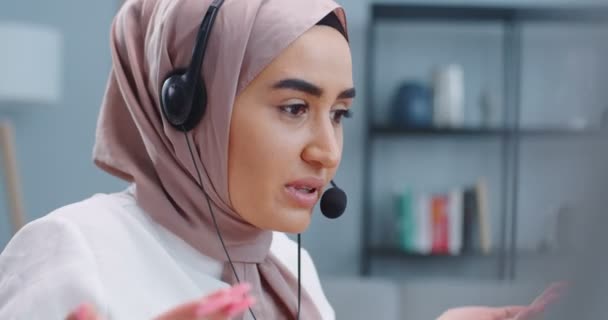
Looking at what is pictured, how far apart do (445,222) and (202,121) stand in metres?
2.79

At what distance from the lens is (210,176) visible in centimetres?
72

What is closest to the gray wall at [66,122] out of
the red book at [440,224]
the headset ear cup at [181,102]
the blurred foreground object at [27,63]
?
the blurred foreground object at [27,63]

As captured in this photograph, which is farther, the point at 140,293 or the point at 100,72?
the point at 100,72

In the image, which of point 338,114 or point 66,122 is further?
point 66,122

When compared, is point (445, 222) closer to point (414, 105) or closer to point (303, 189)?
point (414, 105)

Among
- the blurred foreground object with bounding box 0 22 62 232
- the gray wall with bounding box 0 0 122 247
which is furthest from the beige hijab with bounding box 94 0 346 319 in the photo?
the gray wall with bounding box 0 0 122 247

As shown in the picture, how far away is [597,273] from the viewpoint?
0.46 ft

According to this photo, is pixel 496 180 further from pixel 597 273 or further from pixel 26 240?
pixel 597 273

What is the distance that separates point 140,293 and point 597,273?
1.94 ft

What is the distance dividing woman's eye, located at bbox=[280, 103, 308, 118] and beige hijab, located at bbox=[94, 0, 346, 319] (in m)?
0.04

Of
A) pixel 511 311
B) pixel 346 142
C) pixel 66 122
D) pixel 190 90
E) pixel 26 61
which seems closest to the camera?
pixel 511 311

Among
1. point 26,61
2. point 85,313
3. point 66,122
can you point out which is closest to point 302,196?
point 85,313

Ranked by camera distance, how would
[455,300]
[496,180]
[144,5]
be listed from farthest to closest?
[496,180], [455,300], [144,5]

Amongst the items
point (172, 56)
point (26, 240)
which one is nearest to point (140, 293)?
point (26, 240)
